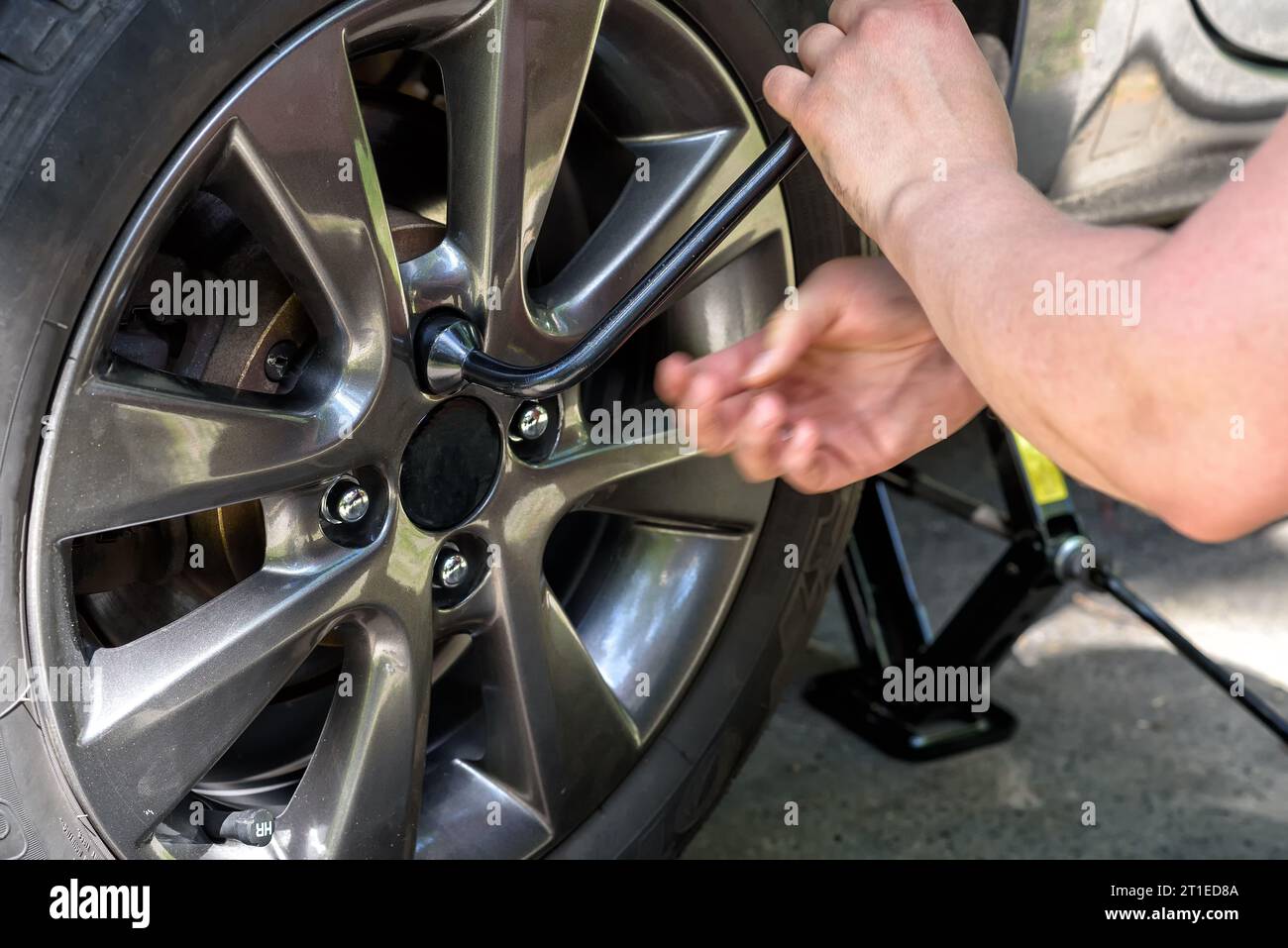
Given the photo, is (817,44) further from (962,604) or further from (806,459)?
(962,604)

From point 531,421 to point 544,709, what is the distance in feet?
1.01

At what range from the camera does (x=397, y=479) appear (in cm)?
124

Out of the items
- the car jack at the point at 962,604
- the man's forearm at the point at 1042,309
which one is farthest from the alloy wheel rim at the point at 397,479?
the car jack at the point at 962,604

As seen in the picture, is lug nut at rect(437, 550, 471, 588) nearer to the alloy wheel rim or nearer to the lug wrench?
the alloy wheel rim

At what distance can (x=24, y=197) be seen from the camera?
966 millimetres

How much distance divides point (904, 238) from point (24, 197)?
0.60 m

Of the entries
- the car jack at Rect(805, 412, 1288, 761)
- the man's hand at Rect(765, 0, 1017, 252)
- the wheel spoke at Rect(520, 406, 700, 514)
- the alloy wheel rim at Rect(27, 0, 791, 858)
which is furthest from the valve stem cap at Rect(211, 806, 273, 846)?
the car jack at Rect(805, 412, 1288, 761)

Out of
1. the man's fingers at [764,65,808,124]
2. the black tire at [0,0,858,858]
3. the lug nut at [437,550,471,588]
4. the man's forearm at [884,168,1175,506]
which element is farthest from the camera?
the lug nut at [437,550,471,588]

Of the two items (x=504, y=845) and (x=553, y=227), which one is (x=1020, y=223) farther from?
(x=504, y=845)

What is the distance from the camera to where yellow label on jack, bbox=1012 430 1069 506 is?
208 cm

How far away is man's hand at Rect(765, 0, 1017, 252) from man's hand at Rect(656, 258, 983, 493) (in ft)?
0.50

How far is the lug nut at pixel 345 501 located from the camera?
122cm
